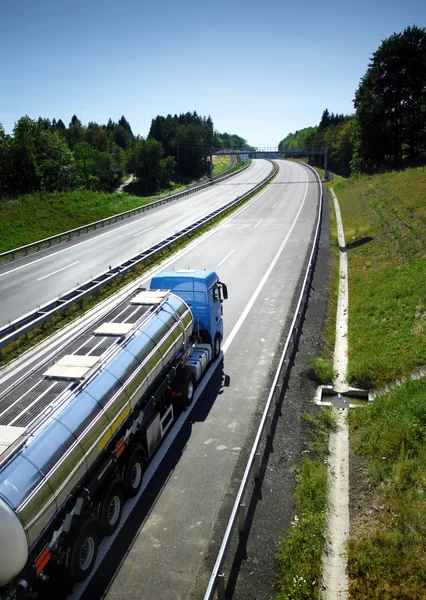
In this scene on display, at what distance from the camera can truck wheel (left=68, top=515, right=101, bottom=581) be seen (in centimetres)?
720

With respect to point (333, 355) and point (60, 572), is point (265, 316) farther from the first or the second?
point (60, 572)

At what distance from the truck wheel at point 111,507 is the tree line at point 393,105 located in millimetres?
57654

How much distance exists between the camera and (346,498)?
378 inches

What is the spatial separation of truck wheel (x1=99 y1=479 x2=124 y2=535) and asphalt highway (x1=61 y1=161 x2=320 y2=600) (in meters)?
0.21

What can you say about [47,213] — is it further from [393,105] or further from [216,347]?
[393,105]

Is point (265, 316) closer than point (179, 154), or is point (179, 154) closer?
point (265, 316)

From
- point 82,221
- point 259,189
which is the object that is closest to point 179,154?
point 259,189

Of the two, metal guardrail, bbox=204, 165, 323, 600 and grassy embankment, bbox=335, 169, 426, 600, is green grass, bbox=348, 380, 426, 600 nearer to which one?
grassy embankment, bbox=335, 169, 426, 600

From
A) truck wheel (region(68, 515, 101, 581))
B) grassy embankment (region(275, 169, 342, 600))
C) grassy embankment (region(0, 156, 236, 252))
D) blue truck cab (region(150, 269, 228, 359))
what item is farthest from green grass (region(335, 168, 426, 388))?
grassy embankment (region(0, 156, 236, 252))

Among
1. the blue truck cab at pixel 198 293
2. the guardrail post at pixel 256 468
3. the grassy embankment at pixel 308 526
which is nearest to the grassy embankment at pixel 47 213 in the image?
the blue truck cab at pixel 198 293

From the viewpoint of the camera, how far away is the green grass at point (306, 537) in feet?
23.9

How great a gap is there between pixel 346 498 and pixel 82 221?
3782cm

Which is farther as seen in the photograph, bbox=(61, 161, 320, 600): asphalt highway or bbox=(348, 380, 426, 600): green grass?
bbox=(61, 161, 320, 600): asphalt highway

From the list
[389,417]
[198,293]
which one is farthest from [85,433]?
[389,417]
